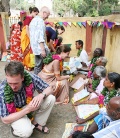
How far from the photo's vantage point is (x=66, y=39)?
7355 millimetres

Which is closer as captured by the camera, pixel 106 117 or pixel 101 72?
pixel 106 117

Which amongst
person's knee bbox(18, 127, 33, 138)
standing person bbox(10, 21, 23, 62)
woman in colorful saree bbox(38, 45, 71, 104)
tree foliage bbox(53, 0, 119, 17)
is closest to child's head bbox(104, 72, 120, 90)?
woman in colorful saree bbox(38, 45, 71, 104)

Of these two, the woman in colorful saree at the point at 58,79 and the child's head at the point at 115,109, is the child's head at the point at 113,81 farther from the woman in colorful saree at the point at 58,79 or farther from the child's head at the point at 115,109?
the woman in colorful saree at the point at 58,79

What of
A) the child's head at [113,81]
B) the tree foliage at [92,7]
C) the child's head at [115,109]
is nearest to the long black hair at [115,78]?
the child's head at [113,81]

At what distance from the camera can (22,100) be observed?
239 cm

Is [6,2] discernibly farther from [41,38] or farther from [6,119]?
[6,119]

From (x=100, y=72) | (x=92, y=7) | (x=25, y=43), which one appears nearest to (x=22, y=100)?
(x=100, y=72)

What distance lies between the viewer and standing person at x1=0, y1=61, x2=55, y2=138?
2.06m

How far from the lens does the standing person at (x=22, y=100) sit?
2062 millimetres

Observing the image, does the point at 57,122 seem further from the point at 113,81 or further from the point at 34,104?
the point at 113,81

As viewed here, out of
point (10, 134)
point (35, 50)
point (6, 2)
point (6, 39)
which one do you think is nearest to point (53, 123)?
point (10, 134)

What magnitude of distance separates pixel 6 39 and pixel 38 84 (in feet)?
15.1

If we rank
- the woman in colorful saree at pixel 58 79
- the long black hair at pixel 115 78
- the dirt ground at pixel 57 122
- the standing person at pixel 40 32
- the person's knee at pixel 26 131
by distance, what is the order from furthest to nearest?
the standing person at pixel 40 32, the woman in colorful saree at pixel 58 79, the dirt ground at pixel 57 122, the long black hair at pixel 115 78, the person's knee at pixel 26 131

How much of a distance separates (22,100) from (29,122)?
0.30 meters
